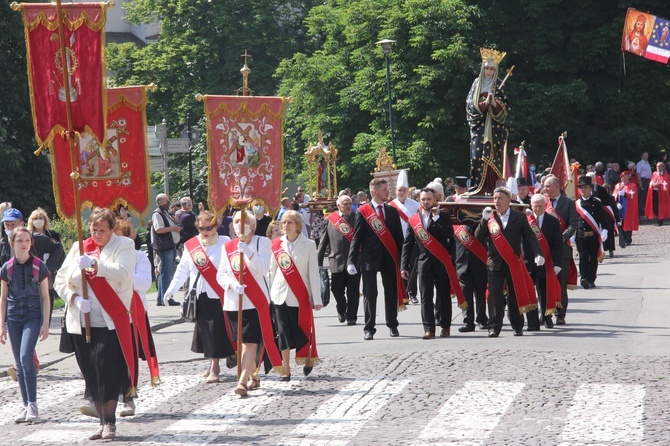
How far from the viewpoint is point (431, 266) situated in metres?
14.8

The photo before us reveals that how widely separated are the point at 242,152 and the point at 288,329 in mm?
2097

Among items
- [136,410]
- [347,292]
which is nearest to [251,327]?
[136,410]

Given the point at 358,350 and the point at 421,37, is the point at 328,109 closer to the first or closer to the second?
the point at 421,37

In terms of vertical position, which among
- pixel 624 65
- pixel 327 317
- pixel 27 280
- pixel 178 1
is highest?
pixel 178 1

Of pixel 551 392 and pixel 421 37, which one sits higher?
pixel 421 37

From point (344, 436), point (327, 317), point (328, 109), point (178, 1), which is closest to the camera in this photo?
point (344, 436)

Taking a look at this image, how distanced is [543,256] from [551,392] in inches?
174

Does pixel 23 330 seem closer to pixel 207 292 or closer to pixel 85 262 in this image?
pixel 85 262

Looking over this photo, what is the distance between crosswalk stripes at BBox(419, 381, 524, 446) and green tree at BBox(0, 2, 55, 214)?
26579 millimetres

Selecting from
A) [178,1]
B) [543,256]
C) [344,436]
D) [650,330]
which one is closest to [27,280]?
[344,436]

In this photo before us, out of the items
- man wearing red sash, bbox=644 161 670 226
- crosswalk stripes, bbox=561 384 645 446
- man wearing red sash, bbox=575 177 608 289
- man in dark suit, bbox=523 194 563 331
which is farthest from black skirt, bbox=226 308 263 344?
man wearing red sash, bbox=644 161 670 226

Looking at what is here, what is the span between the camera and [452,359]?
1262cm

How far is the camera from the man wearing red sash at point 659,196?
113ft

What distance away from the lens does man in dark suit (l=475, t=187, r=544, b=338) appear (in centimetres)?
1438
